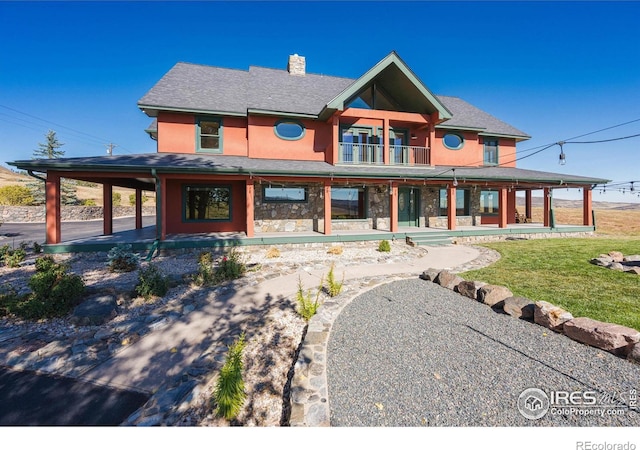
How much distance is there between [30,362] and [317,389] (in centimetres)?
419

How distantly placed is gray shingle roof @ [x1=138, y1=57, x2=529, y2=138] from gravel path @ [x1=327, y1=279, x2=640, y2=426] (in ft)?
37.4

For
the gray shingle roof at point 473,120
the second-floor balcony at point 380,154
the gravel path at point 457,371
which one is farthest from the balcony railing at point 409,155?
the gravel path at point 457,371

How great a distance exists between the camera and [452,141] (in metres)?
15.4

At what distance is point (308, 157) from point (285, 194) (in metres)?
2.30

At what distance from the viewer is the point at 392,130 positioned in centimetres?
1441

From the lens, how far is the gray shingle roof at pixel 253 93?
40.2 ft

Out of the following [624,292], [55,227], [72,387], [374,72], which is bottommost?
[72,387]

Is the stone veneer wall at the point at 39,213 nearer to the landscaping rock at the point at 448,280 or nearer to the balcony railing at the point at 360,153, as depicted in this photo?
the balcony railing at the point at 360,153

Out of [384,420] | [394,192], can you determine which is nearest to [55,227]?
[384,420]

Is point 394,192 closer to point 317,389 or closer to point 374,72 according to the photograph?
→ point 374,72

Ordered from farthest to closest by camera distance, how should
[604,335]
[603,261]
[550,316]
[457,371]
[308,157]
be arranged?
[308,157] < [603,261] < [550,316] < [604,335] < [457,371]

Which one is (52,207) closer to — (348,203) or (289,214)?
(289,214)

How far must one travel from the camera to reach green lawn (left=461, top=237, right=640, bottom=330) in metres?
4.54

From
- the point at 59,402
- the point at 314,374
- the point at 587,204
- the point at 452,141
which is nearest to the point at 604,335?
the point at 314,374
